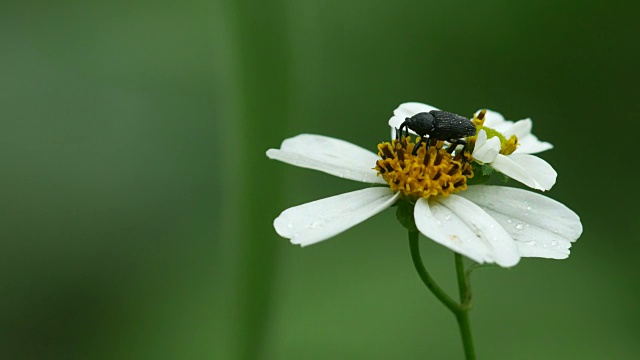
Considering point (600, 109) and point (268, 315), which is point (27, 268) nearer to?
point (268, 315)

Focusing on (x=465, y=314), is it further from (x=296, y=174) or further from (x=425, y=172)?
(x=296, y=174)

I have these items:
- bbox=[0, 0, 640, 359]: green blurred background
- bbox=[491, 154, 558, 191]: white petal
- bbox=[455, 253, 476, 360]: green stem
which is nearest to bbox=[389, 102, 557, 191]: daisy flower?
bbox=[491, 154, 558, 191]: white petal

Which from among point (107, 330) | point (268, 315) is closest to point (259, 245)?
point (268, 315)

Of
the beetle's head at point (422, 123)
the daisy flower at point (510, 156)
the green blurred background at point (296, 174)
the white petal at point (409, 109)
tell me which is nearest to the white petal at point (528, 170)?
the daisy flower at point (510, 156)

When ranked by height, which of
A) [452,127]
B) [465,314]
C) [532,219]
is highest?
[452,127]

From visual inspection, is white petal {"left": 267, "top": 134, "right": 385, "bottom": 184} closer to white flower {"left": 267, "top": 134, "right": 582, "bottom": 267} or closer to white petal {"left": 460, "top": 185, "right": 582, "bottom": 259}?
white flower {"left": 267, "top": 134, "right": 582, "bottom": 267}

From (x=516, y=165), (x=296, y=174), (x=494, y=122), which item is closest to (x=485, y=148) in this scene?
(x=516, y=165)
